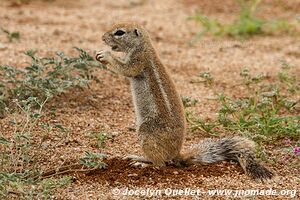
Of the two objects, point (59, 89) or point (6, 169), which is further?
point (59, 89)

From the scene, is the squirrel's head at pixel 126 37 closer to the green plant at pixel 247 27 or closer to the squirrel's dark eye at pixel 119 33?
the squirrel's dark eye at pixel 119 33

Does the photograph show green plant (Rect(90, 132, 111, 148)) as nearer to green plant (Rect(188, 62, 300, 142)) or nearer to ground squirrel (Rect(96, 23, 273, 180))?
ground squirrel (Rect(96, 23, 273, 180))

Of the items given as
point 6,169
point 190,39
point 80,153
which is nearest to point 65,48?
point 190,39

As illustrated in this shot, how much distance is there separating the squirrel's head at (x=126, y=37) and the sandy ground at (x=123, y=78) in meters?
0.85

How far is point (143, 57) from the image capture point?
5789 millimetres

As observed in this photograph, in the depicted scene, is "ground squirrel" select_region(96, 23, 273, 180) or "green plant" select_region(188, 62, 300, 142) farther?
"green plant" select_region(188, 62, 300, 142)

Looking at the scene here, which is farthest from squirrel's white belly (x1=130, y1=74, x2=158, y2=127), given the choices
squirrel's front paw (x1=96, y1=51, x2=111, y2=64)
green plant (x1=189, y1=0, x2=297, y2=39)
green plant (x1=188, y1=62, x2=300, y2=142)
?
green plant (x1=189, y1=0, x2=297, y2=39)

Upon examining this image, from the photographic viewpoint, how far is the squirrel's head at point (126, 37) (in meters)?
5.91

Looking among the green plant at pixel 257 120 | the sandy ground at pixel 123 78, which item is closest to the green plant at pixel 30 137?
the sandy ground at pixel 123 78

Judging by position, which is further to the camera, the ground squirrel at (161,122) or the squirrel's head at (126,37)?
the squirrel's head at (126,37)

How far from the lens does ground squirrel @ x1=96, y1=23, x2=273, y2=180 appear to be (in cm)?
551

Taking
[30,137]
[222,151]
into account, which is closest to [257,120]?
[222,151]

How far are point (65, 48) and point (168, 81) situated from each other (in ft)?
11.0

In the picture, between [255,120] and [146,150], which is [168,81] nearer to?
[146,150]
